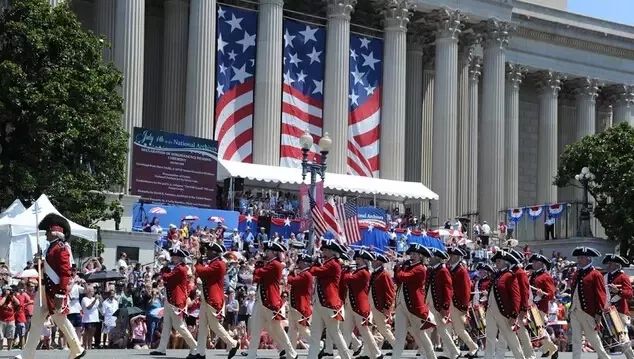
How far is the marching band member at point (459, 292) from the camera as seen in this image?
23.8 metres

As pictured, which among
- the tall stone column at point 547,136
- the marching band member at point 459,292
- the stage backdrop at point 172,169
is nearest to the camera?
the marching band member at point 459,292

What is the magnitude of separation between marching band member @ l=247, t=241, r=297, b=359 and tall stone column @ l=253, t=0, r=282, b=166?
28.9 m

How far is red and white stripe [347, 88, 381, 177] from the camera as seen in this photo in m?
55.1

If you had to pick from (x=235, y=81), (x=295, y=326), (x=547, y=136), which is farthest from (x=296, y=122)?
(x=295, y=326)

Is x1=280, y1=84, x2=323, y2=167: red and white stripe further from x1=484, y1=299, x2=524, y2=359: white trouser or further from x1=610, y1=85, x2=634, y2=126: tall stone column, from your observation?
x1=484, y1=299, x2=524, y2=359: white trouser

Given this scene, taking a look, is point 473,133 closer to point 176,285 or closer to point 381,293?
point 381,293

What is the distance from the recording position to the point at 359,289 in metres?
22.6

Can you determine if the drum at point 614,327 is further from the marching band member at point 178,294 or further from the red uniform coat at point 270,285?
the marching band member at point 178,294

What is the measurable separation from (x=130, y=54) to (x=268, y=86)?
7005 millimetres

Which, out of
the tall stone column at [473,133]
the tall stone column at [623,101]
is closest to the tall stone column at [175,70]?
the tall stone column at [473,133]

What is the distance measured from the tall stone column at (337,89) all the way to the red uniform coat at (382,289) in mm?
29913

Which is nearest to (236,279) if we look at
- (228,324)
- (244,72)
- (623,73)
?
(228,324)

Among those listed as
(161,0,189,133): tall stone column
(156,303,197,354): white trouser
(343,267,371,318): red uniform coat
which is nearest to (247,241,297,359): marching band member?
(156,303,197,354): white trouser

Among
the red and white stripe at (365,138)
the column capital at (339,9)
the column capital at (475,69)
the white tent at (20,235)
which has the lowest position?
the white tent at (20,235)
